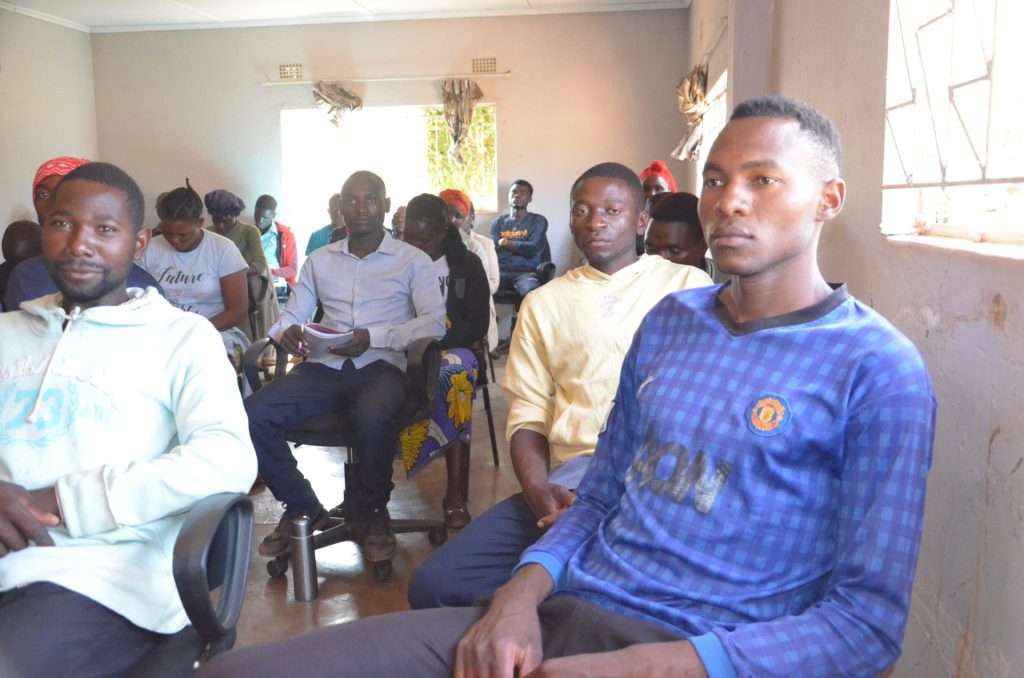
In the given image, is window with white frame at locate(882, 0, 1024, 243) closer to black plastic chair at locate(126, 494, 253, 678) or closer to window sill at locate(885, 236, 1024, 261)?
window sill at locate(885, 236, 1024, 261)

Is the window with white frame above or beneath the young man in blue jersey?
above

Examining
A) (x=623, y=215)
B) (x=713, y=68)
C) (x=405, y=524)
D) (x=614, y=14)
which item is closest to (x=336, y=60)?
Result: (x=614, y=14)

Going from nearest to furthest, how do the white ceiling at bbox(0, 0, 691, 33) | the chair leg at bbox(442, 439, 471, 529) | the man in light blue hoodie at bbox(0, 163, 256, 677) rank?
the man in light blue hoodie at bbox(0, 163, 256, 677) → the chair leg at bbox(442, 439, 471, 529) → the white ceiling at bbox(0, 0, 691, 33)

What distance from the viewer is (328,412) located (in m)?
3.04

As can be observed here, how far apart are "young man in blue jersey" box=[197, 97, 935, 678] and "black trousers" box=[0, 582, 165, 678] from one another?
13.2 inches

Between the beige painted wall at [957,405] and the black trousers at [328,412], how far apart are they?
156 cm

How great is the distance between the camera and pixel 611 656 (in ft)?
3.48

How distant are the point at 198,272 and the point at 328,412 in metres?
1.23

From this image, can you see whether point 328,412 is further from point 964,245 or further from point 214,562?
point 964,245

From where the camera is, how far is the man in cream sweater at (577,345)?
193cm

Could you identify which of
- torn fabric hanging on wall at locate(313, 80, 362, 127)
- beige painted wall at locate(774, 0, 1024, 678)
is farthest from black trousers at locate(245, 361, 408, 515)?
torn fabric hanging on wall at locate(313, 80, 362, 127)

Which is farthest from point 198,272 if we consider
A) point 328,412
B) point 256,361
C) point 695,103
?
point 695,103

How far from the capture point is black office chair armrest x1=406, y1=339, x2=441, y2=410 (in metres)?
3.02

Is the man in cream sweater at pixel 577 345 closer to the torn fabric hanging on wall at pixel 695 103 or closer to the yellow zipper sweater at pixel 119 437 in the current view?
the yellow zipper sweater at pixel 119 437
